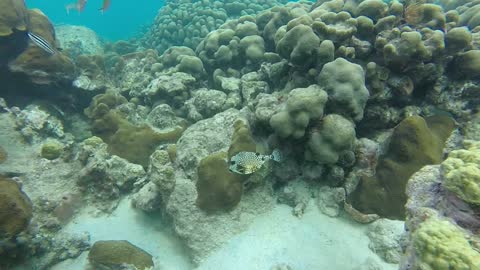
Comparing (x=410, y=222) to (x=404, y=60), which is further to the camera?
(x=404, y=60)

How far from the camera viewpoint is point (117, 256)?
439cm

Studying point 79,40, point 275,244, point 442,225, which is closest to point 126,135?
point 275,244

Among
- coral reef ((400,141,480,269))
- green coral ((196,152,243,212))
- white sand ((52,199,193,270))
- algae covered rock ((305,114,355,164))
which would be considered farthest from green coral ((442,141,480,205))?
white sand ((52,199,193,270))

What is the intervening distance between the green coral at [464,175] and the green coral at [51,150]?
6409 mm

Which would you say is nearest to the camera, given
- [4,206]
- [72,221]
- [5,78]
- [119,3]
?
[4,206]

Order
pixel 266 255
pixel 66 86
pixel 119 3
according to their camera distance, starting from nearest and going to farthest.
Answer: pixel 266 255
pixel 66 86
pixel 119 3

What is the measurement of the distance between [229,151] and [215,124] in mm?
837

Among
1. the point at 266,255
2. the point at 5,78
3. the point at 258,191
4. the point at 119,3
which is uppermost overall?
the point at 119,3

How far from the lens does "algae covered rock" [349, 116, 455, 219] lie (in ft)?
14.0

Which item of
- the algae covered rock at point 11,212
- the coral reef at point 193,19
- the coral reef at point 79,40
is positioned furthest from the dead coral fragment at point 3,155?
the coral reef at point 79,40

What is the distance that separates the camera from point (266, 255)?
437 cm

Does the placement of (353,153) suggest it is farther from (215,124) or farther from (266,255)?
(215,124)

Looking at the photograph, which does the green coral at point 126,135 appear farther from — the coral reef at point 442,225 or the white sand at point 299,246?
the coral reef at point 442,225

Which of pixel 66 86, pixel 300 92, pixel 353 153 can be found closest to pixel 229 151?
pixel 300 92
